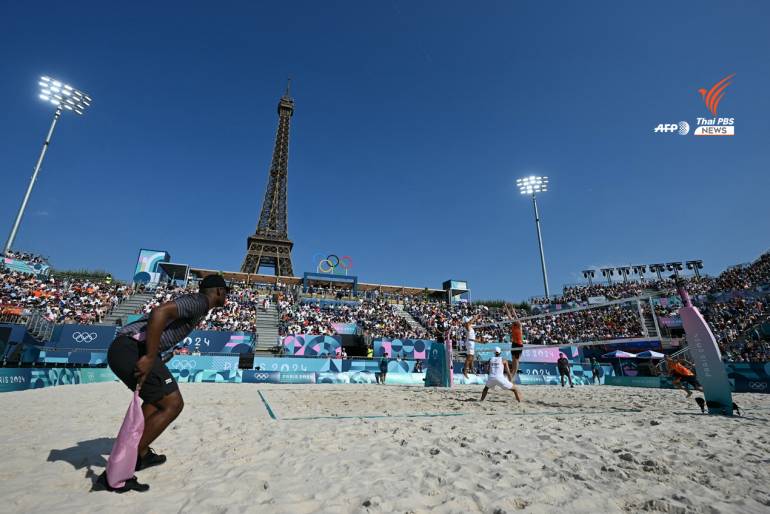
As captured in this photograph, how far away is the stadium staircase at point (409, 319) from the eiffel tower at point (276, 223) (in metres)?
18.3

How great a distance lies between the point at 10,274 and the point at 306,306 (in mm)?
19260

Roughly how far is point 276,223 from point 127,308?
27137 millimetres

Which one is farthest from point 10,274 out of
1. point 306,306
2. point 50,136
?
point 306,306

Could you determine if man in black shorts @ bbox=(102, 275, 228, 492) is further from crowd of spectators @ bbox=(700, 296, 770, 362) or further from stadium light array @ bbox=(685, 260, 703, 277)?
stadium light array @ bbox=(685, 260, 703, 277)

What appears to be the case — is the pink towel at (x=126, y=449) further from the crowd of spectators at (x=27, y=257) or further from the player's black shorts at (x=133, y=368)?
the crowd of spectators at (x=27, y=257)

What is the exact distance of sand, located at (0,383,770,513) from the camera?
2.41m

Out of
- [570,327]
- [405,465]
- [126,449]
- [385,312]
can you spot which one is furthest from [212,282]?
[570,327]

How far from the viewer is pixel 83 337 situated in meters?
17.9

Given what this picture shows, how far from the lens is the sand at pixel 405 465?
2.41 metres

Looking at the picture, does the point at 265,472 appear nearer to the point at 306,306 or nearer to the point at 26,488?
the point at 26,488

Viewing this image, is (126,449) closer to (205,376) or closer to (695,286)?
(205,376)

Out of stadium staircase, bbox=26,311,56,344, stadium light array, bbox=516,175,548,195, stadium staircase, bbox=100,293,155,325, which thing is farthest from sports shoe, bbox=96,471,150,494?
stadium light array, bbox=516,175,548,195

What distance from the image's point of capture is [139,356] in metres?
2.82

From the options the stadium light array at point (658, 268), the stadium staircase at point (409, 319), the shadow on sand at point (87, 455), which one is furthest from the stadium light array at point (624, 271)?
the shadow on sand at point (87, 455)
